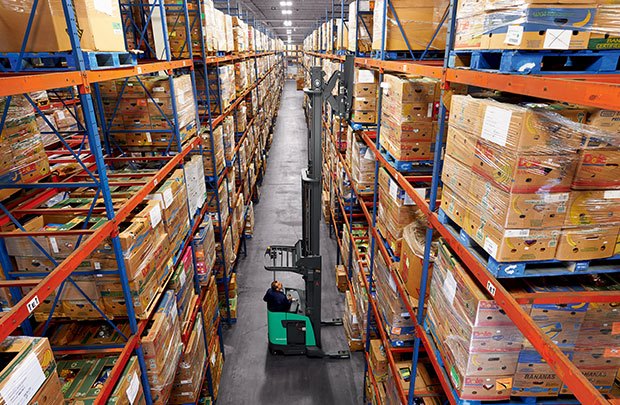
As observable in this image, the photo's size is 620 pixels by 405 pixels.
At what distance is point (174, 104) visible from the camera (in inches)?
201

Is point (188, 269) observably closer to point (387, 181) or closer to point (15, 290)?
point (15, 290)

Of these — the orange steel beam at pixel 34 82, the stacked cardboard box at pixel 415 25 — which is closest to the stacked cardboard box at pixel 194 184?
the orange steel beam at pixel 34 82

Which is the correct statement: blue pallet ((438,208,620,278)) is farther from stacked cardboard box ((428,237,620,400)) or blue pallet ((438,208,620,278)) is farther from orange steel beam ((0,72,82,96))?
orange steel beam ((0,72,82,96))

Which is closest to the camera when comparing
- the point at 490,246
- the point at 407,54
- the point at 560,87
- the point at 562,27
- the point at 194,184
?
the point at 560,87

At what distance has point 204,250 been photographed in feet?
22.1

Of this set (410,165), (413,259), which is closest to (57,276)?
(413,259)

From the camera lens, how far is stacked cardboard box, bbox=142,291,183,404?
13.2ft

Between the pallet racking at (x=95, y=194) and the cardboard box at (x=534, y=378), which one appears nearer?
the pallet racking at (x=95, y=194)

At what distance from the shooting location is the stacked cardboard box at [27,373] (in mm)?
2084

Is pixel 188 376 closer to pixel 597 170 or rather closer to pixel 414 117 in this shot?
pixel 414 117

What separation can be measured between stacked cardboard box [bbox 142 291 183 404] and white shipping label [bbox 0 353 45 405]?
5.57ft

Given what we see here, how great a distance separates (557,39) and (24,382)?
3.73 meters

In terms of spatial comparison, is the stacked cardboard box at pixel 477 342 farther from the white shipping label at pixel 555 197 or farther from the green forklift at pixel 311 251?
the green forklift at pixel 311 251

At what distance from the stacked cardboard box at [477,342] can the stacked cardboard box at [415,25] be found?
312cm
